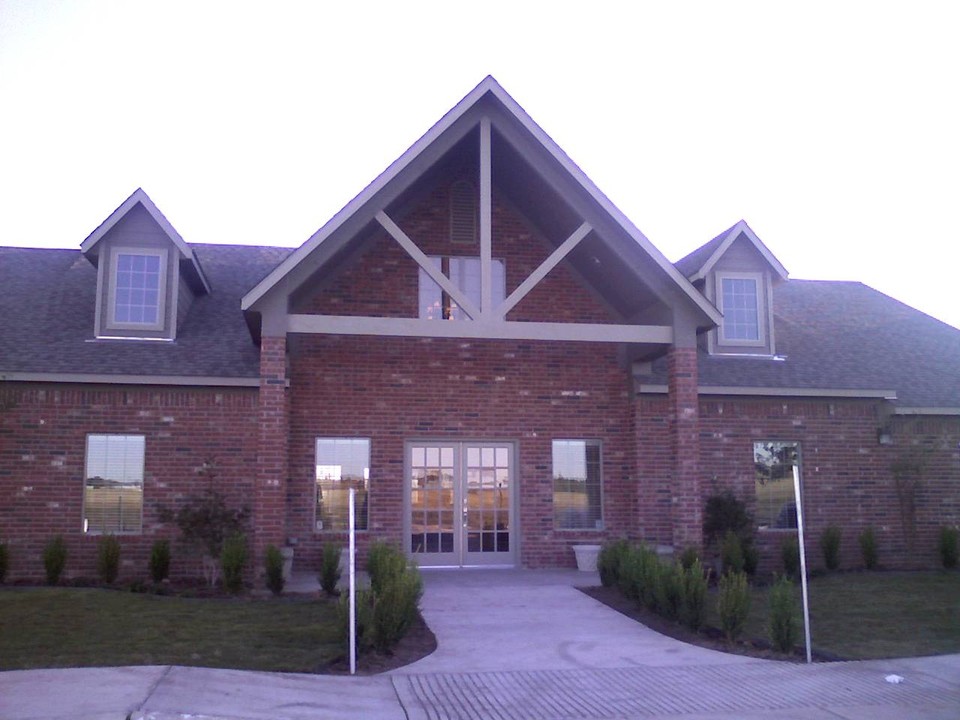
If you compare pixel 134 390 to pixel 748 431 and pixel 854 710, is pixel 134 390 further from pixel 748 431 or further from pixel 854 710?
pixel 854 710

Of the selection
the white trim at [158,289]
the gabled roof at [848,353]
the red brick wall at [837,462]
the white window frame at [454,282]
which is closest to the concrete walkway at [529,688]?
the red brick wall at [837,462]

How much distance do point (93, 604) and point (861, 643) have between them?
9.16 metres

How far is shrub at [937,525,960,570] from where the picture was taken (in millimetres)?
16547

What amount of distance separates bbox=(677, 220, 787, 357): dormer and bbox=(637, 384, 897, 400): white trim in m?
1.35

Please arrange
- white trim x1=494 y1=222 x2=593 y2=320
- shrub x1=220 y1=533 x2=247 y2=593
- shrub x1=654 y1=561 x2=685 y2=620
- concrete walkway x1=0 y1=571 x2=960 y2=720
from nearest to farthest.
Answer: concrete walkway x1=0 y1=571 x2=960 y2=720 < shrub x1=654 y1=561 x2=685 y2=620 < shrub x1=220 y1=533 x2=247 y2=593 < white trim x1=494 y1=222 x2=593 y2=320

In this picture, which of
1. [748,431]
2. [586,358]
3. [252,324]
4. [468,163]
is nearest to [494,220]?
[468,163]

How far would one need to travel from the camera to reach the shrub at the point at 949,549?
16547mm

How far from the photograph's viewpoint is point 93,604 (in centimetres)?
1180

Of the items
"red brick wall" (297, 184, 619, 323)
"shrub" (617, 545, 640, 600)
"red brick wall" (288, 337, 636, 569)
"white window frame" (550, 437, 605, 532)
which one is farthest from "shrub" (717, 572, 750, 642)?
"red brick wall" (297, 184, 619, 323)

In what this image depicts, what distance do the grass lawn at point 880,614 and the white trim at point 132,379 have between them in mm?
8174

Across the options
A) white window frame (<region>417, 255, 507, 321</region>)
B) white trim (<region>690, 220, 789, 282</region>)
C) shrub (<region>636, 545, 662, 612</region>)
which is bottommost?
shrub (<region>636, 545, 662, 612</region>)

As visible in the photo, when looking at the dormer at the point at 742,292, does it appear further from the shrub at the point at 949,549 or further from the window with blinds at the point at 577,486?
the shrub at the point at 949,549

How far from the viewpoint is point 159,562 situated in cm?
1430

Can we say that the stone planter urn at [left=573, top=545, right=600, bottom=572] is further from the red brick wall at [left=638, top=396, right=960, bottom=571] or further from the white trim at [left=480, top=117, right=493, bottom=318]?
the white trim at [left=480, top=117, right=493, bottom=318]
